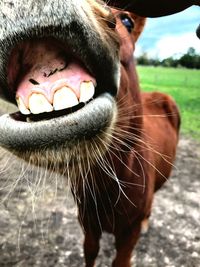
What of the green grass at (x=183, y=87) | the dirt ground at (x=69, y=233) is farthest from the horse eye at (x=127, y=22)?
the green grass at (x=183, y=87)

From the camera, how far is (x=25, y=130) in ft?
4.45

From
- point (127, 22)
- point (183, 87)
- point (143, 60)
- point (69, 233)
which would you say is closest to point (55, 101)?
point (127, 22)

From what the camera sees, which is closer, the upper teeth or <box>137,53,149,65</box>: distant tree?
the upper teeth

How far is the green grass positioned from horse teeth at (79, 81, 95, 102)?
26.5ft

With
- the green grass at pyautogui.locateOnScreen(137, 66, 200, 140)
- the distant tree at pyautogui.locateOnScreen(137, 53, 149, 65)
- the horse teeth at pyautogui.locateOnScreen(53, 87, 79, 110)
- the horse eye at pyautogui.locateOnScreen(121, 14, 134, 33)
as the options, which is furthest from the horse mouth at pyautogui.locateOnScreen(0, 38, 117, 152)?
the distant tree at pyautogui.locateOnScreen(137, 53, 149, 65)

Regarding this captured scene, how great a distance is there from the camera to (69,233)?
14.7 feet

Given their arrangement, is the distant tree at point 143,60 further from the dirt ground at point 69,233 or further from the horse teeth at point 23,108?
the horse teeth at point 23,108

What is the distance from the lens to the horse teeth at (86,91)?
4.49 feet

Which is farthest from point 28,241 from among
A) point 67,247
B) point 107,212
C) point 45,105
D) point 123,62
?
point 45,105

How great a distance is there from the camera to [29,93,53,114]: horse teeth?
1295 mm

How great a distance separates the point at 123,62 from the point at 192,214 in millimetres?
3094

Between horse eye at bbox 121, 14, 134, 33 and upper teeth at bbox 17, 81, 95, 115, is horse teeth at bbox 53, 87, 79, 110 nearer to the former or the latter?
upper teeth at bbox 17, 81, 95, 115

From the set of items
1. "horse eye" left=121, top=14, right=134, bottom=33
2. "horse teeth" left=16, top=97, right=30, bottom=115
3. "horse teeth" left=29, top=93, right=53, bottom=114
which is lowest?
"horse teeth" left=16, top=97, right=30, bottom=115

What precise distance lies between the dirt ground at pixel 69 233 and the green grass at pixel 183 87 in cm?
442
